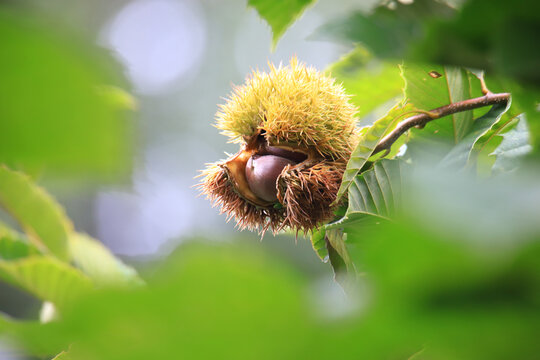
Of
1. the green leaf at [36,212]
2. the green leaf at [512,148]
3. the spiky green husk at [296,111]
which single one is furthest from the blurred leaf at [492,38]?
the green leaf at [36,212]

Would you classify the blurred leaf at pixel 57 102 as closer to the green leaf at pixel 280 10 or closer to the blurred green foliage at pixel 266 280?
the blurred green foliage at pixel 266 280

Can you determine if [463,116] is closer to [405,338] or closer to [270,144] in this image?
[270,144]

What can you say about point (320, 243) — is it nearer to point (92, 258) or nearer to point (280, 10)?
point (280, 10)

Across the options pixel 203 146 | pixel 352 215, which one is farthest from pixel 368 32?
pixel 203 146

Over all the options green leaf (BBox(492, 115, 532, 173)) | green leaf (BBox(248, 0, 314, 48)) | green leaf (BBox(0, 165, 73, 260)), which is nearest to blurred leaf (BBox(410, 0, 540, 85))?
green leaf (BBox(248, 0, 314, 48))

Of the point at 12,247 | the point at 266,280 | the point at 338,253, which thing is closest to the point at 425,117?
the point at 338,253

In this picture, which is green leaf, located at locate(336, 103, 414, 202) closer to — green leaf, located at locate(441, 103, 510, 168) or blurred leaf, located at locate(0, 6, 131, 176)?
green leaf, located at locate(441, 103, 510, 168)
